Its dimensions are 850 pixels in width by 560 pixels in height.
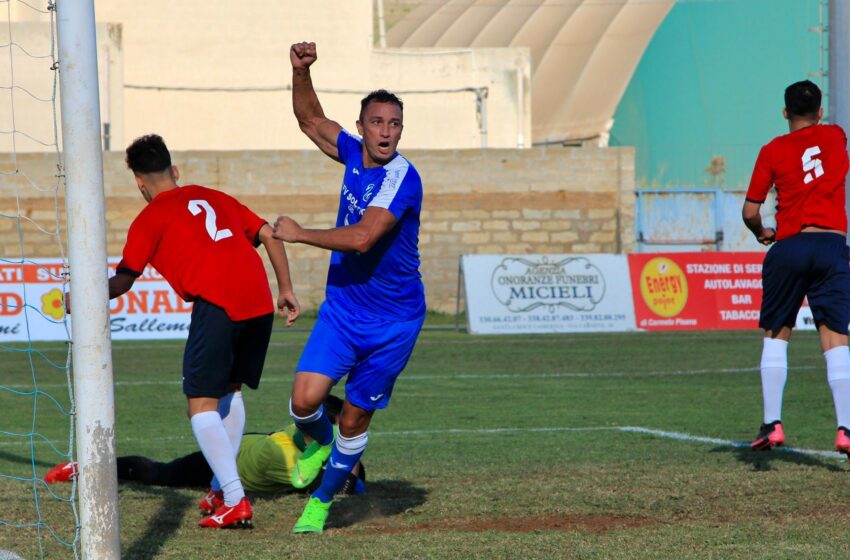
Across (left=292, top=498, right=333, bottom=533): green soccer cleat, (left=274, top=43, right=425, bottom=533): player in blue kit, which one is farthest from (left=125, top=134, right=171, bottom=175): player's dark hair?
(left=292, top=498, right=333, bottom=533): green soccer cleat

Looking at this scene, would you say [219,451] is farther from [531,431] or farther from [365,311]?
[531,431]

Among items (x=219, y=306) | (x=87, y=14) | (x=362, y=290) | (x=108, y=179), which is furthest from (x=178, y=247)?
(x=108, y=179)

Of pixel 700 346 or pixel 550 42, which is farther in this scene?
pixel 550 42

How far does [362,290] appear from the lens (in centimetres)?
600

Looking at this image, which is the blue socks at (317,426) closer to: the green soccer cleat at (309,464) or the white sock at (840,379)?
the green soccer cleat at (309,464)

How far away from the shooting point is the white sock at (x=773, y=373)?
7465 mm

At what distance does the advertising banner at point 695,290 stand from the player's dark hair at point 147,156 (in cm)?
1613

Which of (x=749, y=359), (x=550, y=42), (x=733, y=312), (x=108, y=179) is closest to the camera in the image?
(x=749, y=359)

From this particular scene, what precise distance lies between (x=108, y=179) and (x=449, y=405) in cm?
1708

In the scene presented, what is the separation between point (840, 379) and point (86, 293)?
14.9 feet

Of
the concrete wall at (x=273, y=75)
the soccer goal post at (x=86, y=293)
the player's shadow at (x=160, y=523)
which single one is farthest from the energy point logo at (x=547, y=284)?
the soccer goal post at (x=86, y=293)

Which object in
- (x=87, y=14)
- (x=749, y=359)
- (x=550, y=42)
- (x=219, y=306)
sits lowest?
(x=749, y=359)

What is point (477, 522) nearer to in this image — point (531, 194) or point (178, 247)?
point (178, 247)

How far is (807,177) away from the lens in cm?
741
